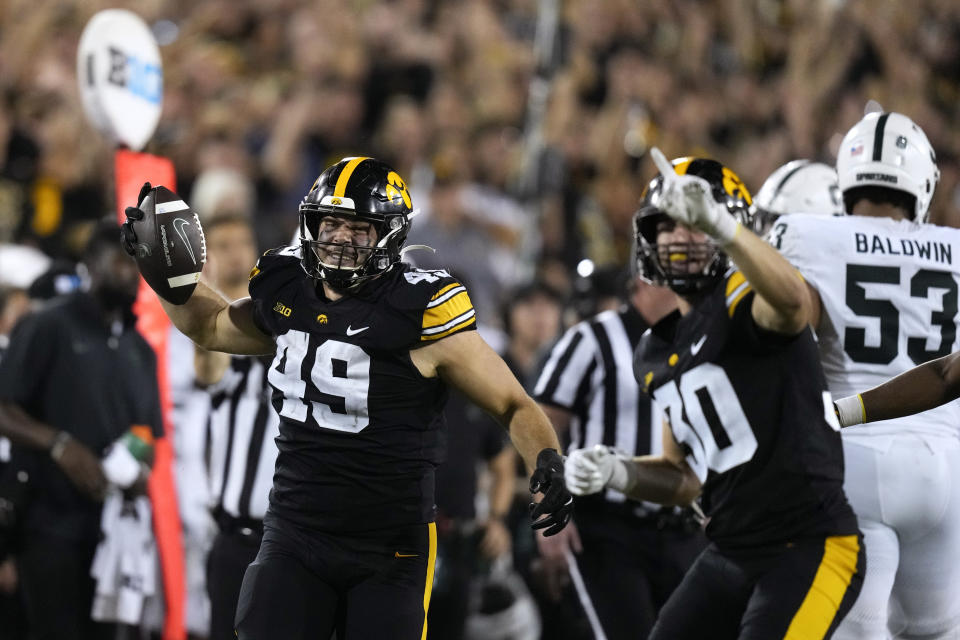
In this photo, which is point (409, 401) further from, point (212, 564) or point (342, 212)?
point (212, 564)

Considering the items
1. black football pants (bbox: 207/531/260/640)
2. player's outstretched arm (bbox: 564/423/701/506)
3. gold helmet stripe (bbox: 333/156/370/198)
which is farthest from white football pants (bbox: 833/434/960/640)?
black football pants (bbox: 207/531/260/640)

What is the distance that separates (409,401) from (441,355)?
16 centimetres

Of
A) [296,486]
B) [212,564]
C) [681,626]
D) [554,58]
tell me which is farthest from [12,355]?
[554,58]

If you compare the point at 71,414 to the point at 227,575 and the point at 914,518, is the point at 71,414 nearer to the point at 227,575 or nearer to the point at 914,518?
the point at 227,575

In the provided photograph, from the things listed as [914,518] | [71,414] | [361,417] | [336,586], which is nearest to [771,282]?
[914,518]

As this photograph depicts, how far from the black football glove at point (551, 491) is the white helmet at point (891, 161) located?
54.0 inches

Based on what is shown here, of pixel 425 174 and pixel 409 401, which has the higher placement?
pixel 425 174

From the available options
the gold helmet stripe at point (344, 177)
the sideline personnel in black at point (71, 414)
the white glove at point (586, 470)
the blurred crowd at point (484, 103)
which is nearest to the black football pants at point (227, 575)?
the sideline personnel in black at point (71, 414)

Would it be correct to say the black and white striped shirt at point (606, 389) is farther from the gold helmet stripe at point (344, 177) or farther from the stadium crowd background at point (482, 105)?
the stadium crowd background at point (482, 105)

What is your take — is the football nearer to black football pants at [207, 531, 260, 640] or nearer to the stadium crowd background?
black football pants at [207, 531, 260, 640]

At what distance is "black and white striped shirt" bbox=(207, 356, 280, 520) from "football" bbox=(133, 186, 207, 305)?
2.95 feet

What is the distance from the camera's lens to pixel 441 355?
3.64 m

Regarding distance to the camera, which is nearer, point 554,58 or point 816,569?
point 816,569

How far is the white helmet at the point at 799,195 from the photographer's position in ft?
17.1
